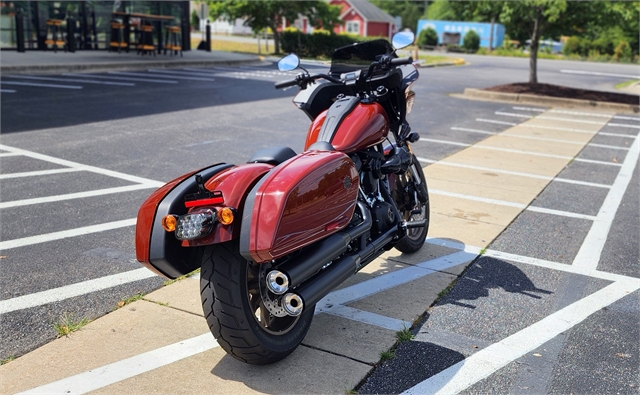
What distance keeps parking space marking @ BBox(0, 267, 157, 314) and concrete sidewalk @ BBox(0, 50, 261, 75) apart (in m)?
15.6

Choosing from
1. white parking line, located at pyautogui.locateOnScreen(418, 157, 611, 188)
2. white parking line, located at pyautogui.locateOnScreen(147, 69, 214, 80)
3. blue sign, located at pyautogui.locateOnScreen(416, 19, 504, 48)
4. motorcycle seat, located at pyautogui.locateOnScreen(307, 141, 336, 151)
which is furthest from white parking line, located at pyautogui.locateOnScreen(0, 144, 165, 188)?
blue sign, located at pyautogui.locateOnScreen(416, 19, 504, 48)

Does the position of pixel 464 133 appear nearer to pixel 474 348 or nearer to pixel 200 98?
pixel 200 98

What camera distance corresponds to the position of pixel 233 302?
10.4 feet

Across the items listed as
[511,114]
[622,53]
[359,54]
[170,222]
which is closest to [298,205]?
[170,222]

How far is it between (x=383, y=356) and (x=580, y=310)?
1.63 m

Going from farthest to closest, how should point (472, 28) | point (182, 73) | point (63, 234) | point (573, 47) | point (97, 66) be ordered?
point (472, 28) → point (573, 47) → point (182, 73) → point (97, 66) → point (63, 234)

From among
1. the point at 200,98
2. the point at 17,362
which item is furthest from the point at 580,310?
the point at 200,98

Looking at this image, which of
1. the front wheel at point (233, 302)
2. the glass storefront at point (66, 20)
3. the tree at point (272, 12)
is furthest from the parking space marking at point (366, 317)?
the tree at point (272, 12)

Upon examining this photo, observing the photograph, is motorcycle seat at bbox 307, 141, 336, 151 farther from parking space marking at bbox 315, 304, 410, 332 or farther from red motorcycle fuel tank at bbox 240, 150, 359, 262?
parking space marking at bbox 315, 304, 410, 332

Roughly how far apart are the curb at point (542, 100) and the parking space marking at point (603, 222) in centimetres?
742

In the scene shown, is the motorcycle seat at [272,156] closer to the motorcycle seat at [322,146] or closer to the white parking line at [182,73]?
the motorcycle seat at [322,146]

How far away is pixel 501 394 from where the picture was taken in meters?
3.44

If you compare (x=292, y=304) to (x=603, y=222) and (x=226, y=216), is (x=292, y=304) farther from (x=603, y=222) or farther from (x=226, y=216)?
(x=603, y=222)

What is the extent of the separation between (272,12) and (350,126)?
105 ft
